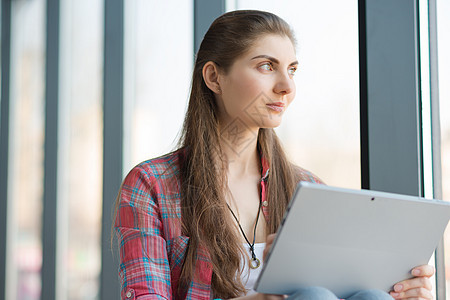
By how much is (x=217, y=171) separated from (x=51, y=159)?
1.84m

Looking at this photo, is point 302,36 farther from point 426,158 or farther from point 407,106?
point 426,158

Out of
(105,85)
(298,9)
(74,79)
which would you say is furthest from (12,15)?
(298,9)

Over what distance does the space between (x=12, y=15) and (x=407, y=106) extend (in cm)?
301

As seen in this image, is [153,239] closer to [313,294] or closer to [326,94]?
[313,294]

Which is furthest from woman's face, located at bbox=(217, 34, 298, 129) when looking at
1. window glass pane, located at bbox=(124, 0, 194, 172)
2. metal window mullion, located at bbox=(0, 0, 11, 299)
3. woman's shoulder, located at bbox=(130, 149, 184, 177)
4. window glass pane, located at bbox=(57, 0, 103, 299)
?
metal window mullion, located at bbox=(0, 0, 11, 299)

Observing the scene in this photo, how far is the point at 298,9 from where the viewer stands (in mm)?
1803

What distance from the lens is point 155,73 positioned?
246 centimetres

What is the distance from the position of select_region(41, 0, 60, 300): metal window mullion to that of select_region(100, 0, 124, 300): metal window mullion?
23.3 inches

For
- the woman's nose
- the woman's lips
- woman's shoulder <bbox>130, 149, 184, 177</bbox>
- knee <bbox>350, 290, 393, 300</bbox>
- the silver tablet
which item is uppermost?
the woman's nose

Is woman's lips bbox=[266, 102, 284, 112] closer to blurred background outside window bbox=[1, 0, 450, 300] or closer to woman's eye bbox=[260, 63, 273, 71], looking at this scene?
woman's eye bbox=[260, 63, 273, 71]

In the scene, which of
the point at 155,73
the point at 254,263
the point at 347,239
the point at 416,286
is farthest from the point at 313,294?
the point at 155,73

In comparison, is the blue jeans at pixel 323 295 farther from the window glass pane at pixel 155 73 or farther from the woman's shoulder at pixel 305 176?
the window glass pane at pixel 155 73

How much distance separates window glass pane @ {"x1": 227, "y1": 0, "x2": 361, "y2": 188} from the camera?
1622 mm

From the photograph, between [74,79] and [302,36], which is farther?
[74,79]
